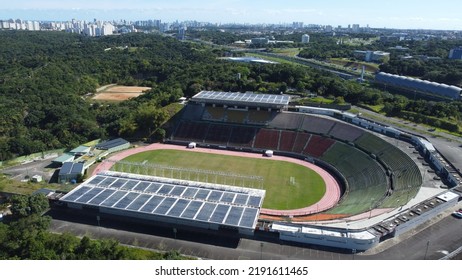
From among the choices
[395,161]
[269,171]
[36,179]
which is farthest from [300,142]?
[36,179]

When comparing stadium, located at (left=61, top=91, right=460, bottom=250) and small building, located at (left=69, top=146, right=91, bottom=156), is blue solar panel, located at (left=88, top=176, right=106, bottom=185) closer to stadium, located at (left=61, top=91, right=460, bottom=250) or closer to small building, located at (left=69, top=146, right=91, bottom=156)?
stadium, located at (left=61, top=91, right=460, bottom=250)

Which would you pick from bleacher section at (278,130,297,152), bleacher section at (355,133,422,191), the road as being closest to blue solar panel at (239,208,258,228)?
the road

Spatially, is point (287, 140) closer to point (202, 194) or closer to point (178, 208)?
point (202, 194)

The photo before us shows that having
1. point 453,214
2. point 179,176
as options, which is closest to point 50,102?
point 179,176

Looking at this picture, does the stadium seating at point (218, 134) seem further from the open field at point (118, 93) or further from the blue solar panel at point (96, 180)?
the open field at point (118, 93)

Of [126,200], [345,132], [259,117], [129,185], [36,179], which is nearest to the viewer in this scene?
[126,200]

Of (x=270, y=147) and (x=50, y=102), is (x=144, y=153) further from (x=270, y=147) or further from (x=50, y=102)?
(x=50, y=102)
